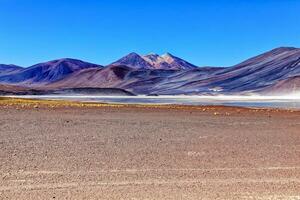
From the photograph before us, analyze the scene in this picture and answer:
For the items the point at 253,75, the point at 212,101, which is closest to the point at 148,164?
the point at 212,101

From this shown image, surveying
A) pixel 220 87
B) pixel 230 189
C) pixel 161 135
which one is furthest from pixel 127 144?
pixel 220 87

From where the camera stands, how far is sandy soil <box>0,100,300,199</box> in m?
8.59

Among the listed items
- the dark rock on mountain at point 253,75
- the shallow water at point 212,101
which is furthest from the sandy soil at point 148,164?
the dark rock on mountain at point 253,75

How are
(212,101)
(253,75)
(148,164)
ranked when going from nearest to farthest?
(148,164)
(212,101)
(253,75)

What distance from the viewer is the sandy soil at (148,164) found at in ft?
28.2

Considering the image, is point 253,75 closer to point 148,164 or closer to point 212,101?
point 212,101

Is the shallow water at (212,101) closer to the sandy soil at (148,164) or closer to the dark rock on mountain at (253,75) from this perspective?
the sandy soil at (148,164)

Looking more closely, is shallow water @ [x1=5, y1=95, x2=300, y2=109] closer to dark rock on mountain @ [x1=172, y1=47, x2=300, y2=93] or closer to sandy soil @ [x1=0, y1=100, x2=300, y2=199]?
sandy soil @ [x1=0, y1=100, x2=300, y2=199]

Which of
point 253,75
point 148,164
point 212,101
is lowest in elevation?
point 148,164

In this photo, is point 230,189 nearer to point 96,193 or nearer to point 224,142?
point 96,193

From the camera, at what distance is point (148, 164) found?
11.4 metres

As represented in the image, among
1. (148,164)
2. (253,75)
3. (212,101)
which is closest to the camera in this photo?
(148,164)

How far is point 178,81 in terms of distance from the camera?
19338 cm

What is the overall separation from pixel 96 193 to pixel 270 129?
1355 centimetres
